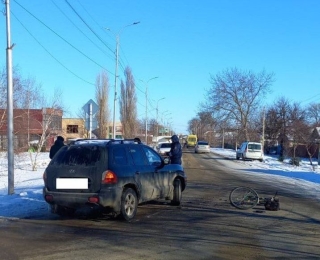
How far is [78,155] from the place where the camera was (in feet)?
30.0

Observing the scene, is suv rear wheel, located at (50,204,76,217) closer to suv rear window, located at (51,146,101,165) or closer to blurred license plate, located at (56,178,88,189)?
blurred license plate, located at (56,178,88,189)

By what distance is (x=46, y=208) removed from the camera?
1059 cm

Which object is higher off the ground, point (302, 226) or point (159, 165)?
point (159, 165)

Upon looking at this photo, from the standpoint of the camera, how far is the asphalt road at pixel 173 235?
21.3 ft

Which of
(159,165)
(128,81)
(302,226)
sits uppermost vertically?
(128,81)

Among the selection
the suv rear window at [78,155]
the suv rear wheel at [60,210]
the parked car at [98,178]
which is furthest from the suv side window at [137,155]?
the suv rear wheel at [60,210]

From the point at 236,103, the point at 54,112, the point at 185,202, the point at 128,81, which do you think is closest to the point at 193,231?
the point at 185,202

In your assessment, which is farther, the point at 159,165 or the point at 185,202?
the point at 185,202

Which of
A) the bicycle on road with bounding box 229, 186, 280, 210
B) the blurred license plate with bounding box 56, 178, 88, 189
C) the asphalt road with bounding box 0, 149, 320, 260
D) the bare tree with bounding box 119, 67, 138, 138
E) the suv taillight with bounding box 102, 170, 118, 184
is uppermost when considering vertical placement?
the bare tree with bounding box 119, 67, 138, 138

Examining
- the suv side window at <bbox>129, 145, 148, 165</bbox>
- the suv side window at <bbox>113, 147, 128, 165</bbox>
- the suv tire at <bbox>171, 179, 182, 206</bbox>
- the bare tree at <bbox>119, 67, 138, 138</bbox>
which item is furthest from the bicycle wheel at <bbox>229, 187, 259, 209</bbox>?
the bare tree at <bbox>119, 67, 138, 138</bbox>

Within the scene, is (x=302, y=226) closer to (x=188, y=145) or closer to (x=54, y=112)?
(x=54, y=112)

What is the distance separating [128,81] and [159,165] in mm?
41254

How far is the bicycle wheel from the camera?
11.2m

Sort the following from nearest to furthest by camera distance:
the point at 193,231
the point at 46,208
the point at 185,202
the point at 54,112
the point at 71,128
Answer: the point at 193,231 → the point at 46,208 → the point at 185,202 → the point at 54,112 → the point at 71,128
